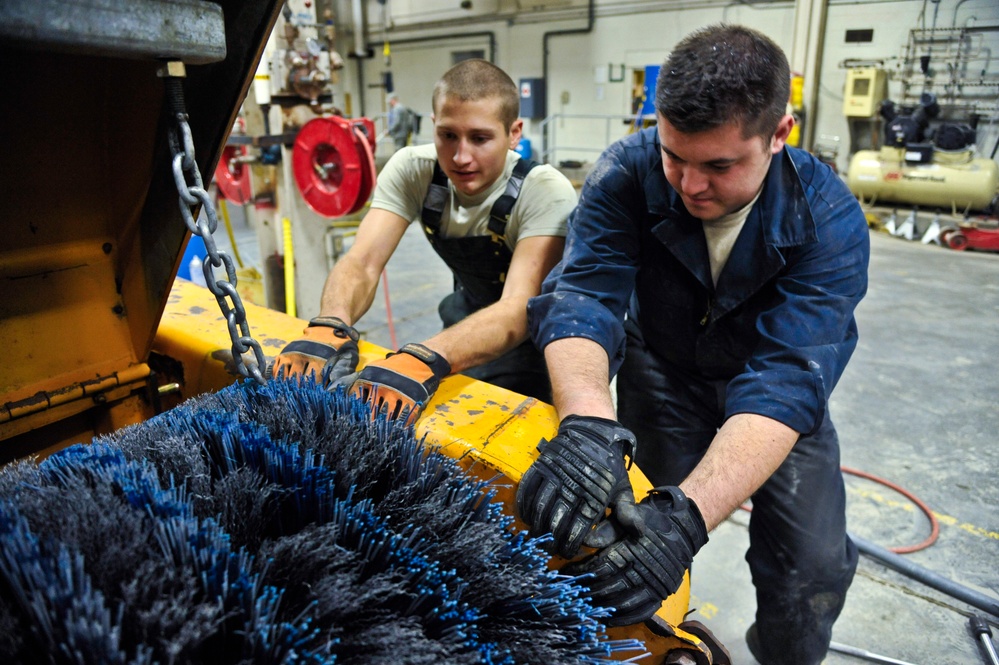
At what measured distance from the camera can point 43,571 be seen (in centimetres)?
43

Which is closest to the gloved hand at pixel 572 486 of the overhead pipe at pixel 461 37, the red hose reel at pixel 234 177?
the red hose reel at pixel 234 177

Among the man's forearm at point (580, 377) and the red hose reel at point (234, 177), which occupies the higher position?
the red hose reel at point (234, 177)

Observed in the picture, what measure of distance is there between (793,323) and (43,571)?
119 cm

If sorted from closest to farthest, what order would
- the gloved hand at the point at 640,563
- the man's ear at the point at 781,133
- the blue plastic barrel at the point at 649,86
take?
the gloved hand at the point at 640,563, the man's ear at the point at 781,133, the blue plastic barrel at the point at 649,86

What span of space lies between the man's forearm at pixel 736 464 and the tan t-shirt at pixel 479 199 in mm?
755

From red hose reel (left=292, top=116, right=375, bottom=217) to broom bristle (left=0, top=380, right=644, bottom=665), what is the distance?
2.14 meters

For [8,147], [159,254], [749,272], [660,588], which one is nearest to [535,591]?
[660,588]

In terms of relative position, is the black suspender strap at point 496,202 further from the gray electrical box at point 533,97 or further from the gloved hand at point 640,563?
the gray electrical box at point 533,97

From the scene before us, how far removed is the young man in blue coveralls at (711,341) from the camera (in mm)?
869

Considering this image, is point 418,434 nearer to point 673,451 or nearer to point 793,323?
point 793,323

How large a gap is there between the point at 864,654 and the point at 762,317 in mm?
1051

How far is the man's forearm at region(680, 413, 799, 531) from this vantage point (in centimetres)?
103

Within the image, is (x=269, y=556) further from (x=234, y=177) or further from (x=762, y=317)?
(x=234, y=177)

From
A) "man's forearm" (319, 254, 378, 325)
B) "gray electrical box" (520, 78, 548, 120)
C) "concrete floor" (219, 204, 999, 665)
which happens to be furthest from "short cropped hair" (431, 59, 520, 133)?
"gray electrical box" (520, 78, 548, 120)
